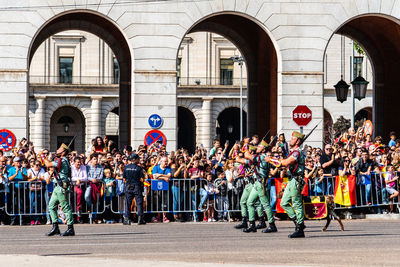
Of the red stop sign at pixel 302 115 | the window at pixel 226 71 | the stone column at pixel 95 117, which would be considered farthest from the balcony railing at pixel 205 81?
the red stop sign at pixel 302 115

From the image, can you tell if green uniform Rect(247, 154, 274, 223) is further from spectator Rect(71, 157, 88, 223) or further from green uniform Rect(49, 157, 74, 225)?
spectator Rect(71, 157, 88, 223)

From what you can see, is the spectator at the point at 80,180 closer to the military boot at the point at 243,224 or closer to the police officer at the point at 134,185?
the police officer at the point at 134,185

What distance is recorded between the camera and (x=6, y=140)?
30.6 m

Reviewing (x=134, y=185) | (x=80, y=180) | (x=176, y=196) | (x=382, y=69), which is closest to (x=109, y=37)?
(x=382, y=69)

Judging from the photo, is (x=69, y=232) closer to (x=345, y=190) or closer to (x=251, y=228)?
(x=251, y=228)

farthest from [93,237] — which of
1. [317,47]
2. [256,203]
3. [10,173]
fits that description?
[317,47]

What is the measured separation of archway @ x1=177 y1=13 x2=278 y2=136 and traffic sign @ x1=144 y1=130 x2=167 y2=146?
7.13 meters

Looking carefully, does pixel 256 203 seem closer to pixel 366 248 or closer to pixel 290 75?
pixel 366 248

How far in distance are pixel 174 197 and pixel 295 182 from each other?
23.2 feet

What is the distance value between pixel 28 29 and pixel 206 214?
9370 millimetres

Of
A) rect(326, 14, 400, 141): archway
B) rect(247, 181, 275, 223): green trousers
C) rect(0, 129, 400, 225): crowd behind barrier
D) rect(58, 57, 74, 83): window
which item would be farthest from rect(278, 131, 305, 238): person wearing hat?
rect(58, 57, 74, 83): window

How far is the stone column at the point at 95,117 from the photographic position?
73.0 meters

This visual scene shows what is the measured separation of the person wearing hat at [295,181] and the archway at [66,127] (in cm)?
5704

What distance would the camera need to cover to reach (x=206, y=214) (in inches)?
1042
